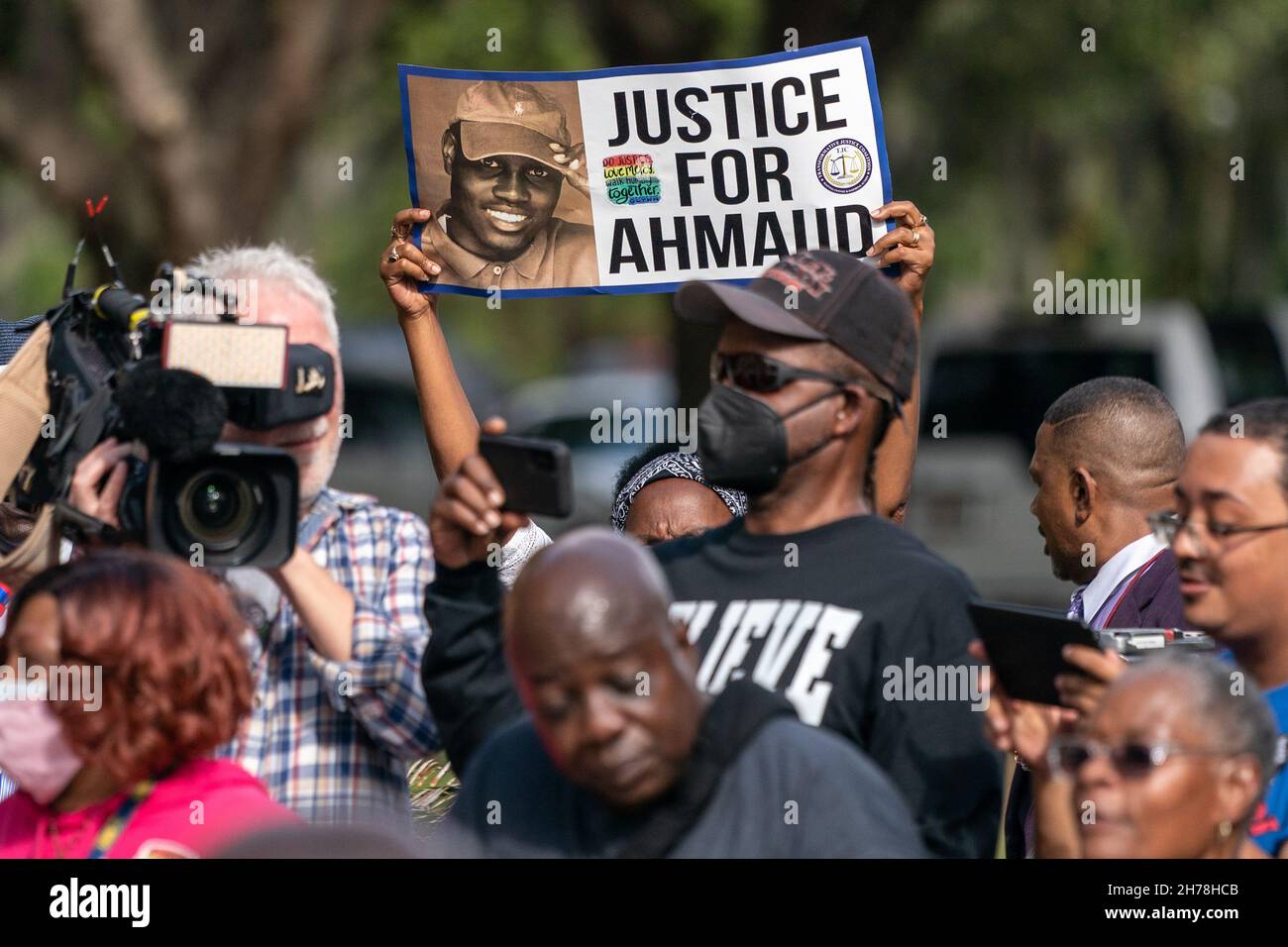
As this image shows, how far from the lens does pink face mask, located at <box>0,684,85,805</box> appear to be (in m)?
3.08

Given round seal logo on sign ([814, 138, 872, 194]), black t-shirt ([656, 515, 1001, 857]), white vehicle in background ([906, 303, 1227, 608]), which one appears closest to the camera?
black t-shirt ([656, 515, 1001, 857])

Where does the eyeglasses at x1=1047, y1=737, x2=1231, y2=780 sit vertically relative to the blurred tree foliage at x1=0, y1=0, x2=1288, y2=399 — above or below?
below

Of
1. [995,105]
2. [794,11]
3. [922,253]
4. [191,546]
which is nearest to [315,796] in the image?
[191,546]

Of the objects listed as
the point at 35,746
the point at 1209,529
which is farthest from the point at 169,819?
the point at 1209,529

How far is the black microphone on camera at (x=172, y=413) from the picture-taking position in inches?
132

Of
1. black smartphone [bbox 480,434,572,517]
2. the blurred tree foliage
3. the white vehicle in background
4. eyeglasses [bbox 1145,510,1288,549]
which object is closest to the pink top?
black smartphone [bbox 480,434,572,517]

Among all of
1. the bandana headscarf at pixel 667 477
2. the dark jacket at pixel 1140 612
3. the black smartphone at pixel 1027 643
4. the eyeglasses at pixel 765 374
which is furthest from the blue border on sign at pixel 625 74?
the black smartphone at pixel 1027 643

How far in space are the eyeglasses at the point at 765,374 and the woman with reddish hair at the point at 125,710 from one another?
1.05 metres

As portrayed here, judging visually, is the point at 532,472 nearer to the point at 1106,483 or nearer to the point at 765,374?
the point at 765,374

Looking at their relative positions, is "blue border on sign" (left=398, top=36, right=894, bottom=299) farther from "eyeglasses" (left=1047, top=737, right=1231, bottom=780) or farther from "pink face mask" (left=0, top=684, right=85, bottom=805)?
"eyeglasses" (left=1047, top=737, right=1231, bottom=780)

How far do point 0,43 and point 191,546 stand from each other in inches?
447

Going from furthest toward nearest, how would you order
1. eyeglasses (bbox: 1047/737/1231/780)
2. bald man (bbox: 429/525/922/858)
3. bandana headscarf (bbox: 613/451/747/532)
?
1. bandana headscarf (bbox: 613/451/747/532)
2. eyeglasses (bbox: 1047/737/1231/780)
3. bald man (bbox: 429/525/922/858)

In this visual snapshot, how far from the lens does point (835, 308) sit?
353cm

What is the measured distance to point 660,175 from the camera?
459 centimetres
